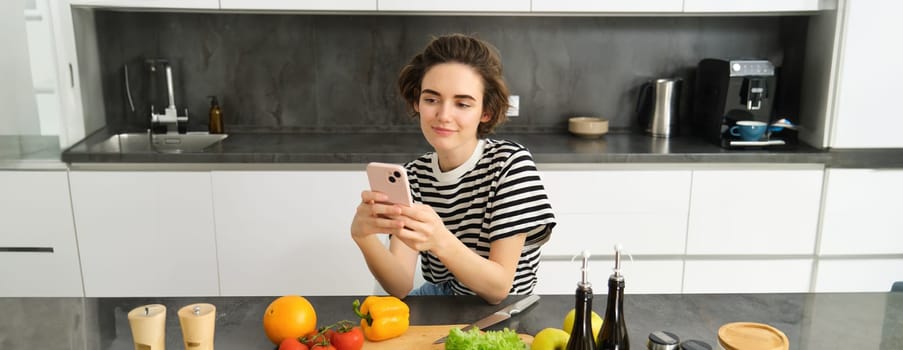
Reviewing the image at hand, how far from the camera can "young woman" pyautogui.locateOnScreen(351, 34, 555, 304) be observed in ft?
4.53

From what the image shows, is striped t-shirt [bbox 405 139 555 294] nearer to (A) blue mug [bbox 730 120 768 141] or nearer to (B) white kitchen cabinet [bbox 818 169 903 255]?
(A) blue mug [bbox 730 120 768 141]

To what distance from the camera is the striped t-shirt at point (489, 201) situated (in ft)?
5.04

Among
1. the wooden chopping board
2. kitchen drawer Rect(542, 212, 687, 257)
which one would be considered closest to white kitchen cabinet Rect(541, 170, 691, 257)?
kitchen drawer Rect(542, 212, 687, 257)

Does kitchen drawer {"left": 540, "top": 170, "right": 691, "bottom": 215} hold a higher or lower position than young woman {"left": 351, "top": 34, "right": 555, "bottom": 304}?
lower

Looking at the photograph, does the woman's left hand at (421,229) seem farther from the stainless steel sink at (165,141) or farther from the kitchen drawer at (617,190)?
the stainless steel sink at (165,141)

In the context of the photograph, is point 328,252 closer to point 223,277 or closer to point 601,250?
point 223,277

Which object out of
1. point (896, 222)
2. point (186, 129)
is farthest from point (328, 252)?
point (896, 222)

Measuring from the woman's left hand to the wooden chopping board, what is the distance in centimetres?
16

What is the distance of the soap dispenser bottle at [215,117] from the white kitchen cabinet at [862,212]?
8.14 feet

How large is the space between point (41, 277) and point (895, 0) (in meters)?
3.33

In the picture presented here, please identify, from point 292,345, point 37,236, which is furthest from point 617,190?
point 37,236

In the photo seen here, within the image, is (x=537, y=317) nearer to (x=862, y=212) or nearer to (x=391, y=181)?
(x=391, y=181)

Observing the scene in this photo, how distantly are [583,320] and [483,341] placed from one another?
16 centimetres

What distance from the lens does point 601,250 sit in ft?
8.70
